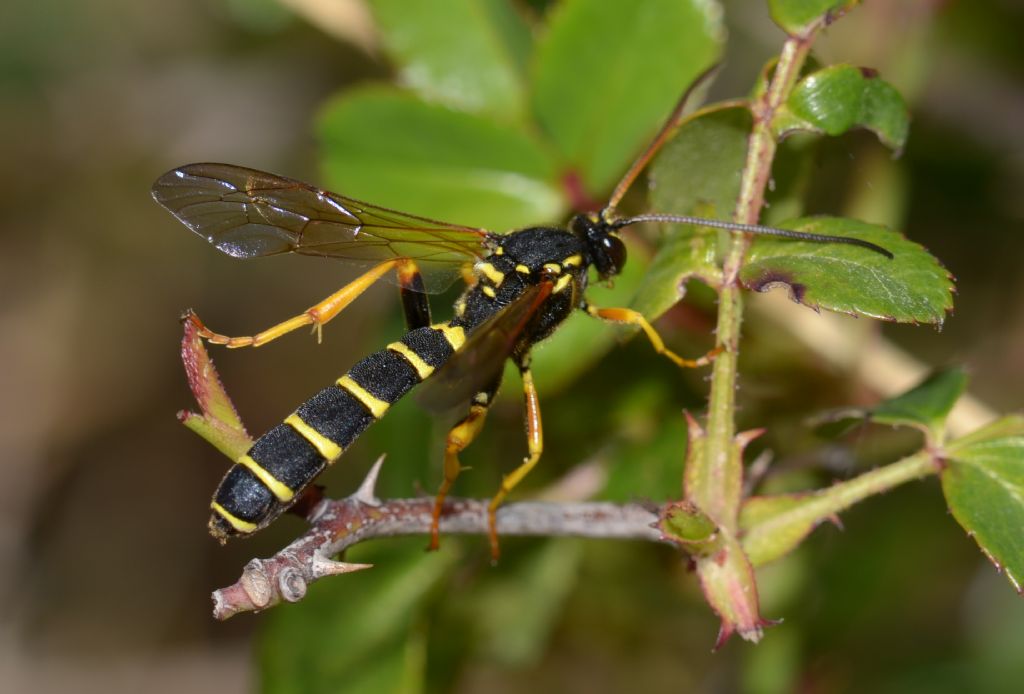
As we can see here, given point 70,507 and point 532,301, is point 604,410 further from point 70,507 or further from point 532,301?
point 70,507

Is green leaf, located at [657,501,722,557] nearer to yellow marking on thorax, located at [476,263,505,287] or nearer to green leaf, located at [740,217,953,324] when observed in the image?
green leaf, located at [740,217,953,324]

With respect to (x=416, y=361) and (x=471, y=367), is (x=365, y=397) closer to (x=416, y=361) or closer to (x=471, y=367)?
(x=416, y=361)

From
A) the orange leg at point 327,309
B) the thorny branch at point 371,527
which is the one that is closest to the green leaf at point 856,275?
the thorny branch at point 371,527

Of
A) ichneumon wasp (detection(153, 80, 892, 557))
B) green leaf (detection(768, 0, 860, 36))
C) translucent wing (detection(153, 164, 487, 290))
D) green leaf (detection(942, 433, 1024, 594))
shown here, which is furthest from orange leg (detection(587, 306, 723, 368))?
green leaf (detection(768, 0, 860, 36))

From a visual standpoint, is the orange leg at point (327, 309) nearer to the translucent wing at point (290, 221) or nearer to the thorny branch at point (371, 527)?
the translucent wing at point (290, 221)

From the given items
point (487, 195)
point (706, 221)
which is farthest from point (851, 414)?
point (487, 195)

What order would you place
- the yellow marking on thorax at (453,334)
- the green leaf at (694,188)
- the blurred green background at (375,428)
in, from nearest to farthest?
the green leaf at (694,188) → the yellow marking on thorax at (453,334) → the blurred green background at (375,428)
